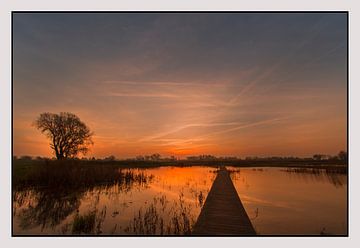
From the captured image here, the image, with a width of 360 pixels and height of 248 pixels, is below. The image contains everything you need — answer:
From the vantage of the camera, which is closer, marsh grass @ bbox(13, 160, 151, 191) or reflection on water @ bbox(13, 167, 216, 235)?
reflection on water @ bbox(13, 167, 216, 235)

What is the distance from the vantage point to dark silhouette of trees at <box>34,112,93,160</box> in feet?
112

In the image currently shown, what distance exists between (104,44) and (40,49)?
3393 mm

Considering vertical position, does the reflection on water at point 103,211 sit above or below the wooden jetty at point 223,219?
below

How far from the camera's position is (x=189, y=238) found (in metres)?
8.07

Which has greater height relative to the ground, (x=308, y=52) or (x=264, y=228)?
(x=308, y=52)

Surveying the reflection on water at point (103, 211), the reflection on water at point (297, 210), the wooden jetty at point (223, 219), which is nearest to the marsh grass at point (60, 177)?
the reflection on water at point (103, 211)

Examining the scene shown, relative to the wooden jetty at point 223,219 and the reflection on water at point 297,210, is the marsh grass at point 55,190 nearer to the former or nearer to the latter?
the wooden jetty at point 223,219

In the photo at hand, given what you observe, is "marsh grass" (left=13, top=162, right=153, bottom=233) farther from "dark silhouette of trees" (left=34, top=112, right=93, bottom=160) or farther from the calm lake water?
"dark silhouette of trees" (left=34, top=112, right=93, bottom=160)

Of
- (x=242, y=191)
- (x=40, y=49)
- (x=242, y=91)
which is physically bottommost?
(x=242, y=191)

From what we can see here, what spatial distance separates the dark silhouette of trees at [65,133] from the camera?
112ft

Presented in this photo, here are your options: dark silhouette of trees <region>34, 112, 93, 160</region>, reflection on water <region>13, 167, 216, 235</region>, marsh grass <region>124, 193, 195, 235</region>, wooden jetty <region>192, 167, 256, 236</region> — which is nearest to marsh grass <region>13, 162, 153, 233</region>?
reflection on water <region>13, 167, 216, 235</region>

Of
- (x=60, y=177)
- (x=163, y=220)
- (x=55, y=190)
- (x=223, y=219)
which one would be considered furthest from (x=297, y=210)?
(x=60, y=177)

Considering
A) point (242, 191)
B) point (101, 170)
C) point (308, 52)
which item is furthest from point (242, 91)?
point (101, 170)

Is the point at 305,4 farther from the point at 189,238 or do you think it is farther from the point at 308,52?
the point at 189,238
